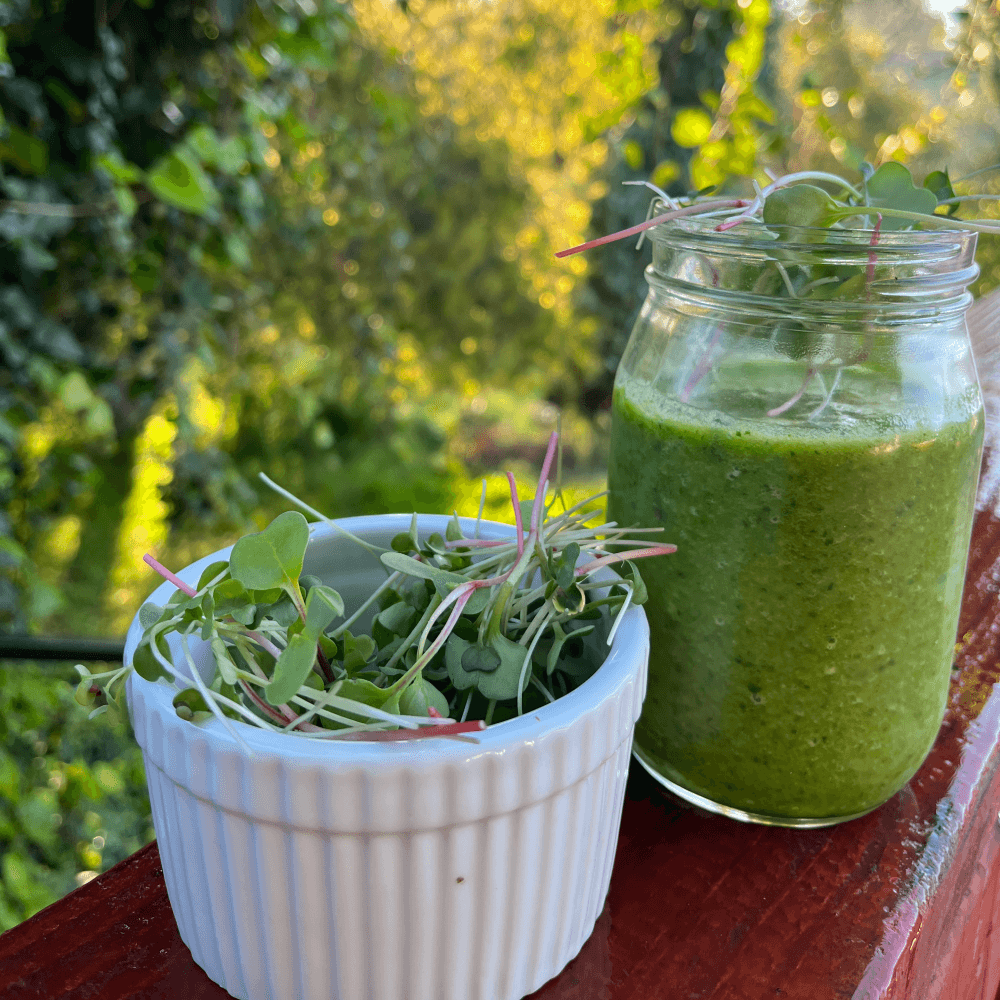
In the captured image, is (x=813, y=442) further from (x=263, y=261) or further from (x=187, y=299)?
(x=263, y=261)

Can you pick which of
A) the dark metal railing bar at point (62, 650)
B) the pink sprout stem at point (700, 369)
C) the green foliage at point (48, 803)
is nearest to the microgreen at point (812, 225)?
the pink sprout stem at point (700, 369)

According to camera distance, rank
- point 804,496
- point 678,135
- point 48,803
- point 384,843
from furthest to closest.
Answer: point 678,135 → point 48,803 → point 804,496 → point 384,843

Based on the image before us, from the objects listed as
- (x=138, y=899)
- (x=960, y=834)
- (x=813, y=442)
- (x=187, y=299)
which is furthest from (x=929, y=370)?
(x=187, y=299)

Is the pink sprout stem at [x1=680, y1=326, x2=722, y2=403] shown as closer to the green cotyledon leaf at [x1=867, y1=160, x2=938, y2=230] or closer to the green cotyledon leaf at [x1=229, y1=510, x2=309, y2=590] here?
the green cotyledon leaf at [x1=867, y1=160, x2=938, y2=230]

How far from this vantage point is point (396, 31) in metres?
2.91

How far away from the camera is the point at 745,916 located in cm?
44

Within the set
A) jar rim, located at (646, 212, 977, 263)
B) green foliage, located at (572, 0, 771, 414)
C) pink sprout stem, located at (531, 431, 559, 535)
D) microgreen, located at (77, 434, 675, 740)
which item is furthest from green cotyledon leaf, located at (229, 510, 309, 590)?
green foliage, located at (572, 0, 771, 414)

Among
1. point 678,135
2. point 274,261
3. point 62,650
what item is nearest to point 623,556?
point 62,650

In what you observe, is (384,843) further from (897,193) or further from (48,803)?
(48,803)

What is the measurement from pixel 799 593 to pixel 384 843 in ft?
0.76

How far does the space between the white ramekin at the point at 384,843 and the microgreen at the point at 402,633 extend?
0.02 m

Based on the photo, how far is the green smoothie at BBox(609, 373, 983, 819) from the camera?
1.36 ft

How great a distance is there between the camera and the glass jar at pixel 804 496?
0.41 meters

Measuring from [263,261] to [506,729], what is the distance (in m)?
2.12
